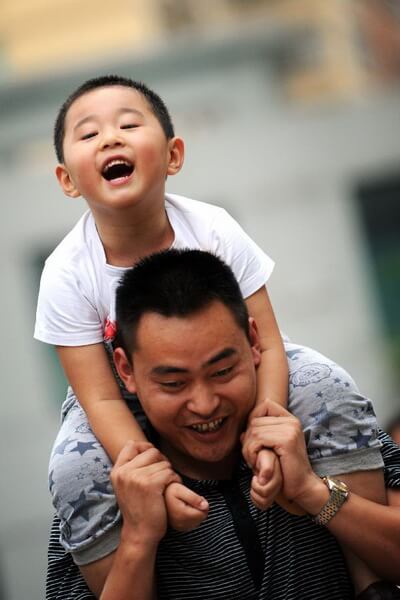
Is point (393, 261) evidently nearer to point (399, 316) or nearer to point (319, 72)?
point (399, 316)

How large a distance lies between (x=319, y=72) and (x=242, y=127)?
4170 millimetres

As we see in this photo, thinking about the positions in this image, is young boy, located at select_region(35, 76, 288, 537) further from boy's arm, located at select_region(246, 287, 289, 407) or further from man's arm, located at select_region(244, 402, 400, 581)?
man's arm, located at select_region(244, 402, 400, 581)

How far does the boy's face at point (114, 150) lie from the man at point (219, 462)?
0.20m

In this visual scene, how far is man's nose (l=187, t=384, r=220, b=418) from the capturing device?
9.65 ft

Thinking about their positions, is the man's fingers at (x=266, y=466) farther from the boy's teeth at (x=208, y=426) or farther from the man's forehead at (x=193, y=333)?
the man's forehead at (x=193, y=333)

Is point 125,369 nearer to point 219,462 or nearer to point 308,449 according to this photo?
point 219,462

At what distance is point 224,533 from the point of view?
3117 mm

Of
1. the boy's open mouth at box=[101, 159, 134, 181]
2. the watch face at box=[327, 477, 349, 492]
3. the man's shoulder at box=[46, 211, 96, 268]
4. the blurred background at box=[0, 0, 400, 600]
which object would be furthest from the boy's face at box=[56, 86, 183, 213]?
the blurred background at box=[0, 0, 400, 600]

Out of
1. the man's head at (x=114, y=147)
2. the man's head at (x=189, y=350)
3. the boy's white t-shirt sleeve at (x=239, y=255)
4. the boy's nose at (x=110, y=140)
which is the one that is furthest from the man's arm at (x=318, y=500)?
the boy's nose at (x=110, y=140)

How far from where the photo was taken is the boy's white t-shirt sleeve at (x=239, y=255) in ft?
11.0

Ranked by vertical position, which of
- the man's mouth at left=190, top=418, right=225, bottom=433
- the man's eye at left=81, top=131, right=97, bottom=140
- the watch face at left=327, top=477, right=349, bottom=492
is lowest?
the watch face at left=327, top=477, right=349, bottom=492

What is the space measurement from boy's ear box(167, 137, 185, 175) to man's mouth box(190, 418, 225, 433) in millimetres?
739

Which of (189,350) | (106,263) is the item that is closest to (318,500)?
(189,350)

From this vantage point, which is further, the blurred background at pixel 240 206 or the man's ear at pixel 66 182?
the blurred background at pixel 240 206
